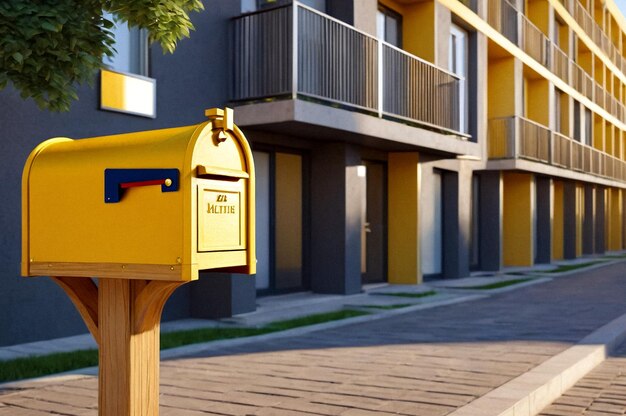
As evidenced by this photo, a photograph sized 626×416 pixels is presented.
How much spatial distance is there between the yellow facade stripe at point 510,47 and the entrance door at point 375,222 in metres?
4.33

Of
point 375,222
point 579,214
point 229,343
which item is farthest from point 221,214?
point 579,214

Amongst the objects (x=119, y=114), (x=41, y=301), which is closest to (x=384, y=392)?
(x=41, y=301)

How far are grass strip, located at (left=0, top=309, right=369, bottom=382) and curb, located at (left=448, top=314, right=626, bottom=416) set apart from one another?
3.49m

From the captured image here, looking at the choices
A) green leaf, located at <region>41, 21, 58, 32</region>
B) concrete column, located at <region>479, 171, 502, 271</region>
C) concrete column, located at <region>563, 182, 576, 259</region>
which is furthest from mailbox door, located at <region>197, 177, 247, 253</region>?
concrete column, located at <region>563, 182, 576, 259</region>

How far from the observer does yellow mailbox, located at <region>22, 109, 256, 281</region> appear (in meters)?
3.21

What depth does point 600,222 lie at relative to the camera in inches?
1406

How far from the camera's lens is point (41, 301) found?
8492 mm

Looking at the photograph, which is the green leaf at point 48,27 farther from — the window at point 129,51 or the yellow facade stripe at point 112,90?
the window at point 129,51

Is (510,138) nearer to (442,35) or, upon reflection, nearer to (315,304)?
(442,35)

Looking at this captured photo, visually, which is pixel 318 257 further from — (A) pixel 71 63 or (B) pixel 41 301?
(A) pixel 71 63

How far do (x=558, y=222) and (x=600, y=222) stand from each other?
23.5ft

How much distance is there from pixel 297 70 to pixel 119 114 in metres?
2.80

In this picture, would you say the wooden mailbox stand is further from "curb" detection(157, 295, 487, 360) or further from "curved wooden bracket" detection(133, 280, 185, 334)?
"curb" detection(157, 295, 487, 360)

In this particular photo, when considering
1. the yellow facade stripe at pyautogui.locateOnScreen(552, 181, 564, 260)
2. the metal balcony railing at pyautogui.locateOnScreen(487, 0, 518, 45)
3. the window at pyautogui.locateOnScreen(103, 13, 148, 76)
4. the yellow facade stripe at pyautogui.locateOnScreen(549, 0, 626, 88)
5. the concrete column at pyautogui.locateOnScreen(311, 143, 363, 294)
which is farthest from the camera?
the yellow facade stripe at pyautogui.locateOnScreen(552, 181, 564, 260)
